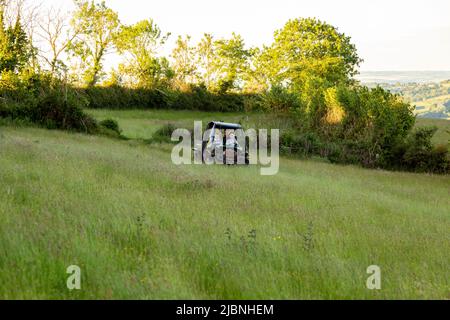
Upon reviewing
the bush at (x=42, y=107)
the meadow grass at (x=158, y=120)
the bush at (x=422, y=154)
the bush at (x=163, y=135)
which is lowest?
the bush at (x=422, y=154)

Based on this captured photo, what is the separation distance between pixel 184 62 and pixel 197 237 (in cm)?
5668

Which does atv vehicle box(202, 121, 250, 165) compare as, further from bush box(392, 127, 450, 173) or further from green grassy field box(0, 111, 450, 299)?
bush box(392, 127, 450, 173)

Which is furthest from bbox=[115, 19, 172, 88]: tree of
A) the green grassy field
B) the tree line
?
the green grassy field

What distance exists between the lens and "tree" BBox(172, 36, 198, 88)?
59531 mm

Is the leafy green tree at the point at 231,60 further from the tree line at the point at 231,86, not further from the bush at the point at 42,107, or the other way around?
the bush at the point at 42,107

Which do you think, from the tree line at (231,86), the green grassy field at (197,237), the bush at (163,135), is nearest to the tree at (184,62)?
the tree line at (231,86)

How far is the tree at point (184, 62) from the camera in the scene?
59531 millimetres

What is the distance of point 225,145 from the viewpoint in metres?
18.5

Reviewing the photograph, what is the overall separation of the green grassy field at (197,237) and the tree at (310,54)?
39521 mm

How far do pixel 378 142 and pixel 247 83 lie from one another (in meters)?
35.6

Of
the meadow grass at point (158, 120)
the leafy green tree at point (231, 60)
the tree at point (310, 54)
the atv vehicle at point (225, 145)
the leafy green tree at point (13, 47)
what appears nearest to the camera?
the atv vehicle at point (225, 145)

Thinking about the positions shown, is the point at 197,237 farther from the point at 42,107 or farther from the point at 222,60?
the point at 222,60

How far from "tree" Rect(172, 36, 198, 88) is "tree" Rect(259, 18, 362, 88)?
11.8m

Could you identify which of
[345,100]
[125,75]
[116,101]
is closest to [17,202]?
[345,100]
